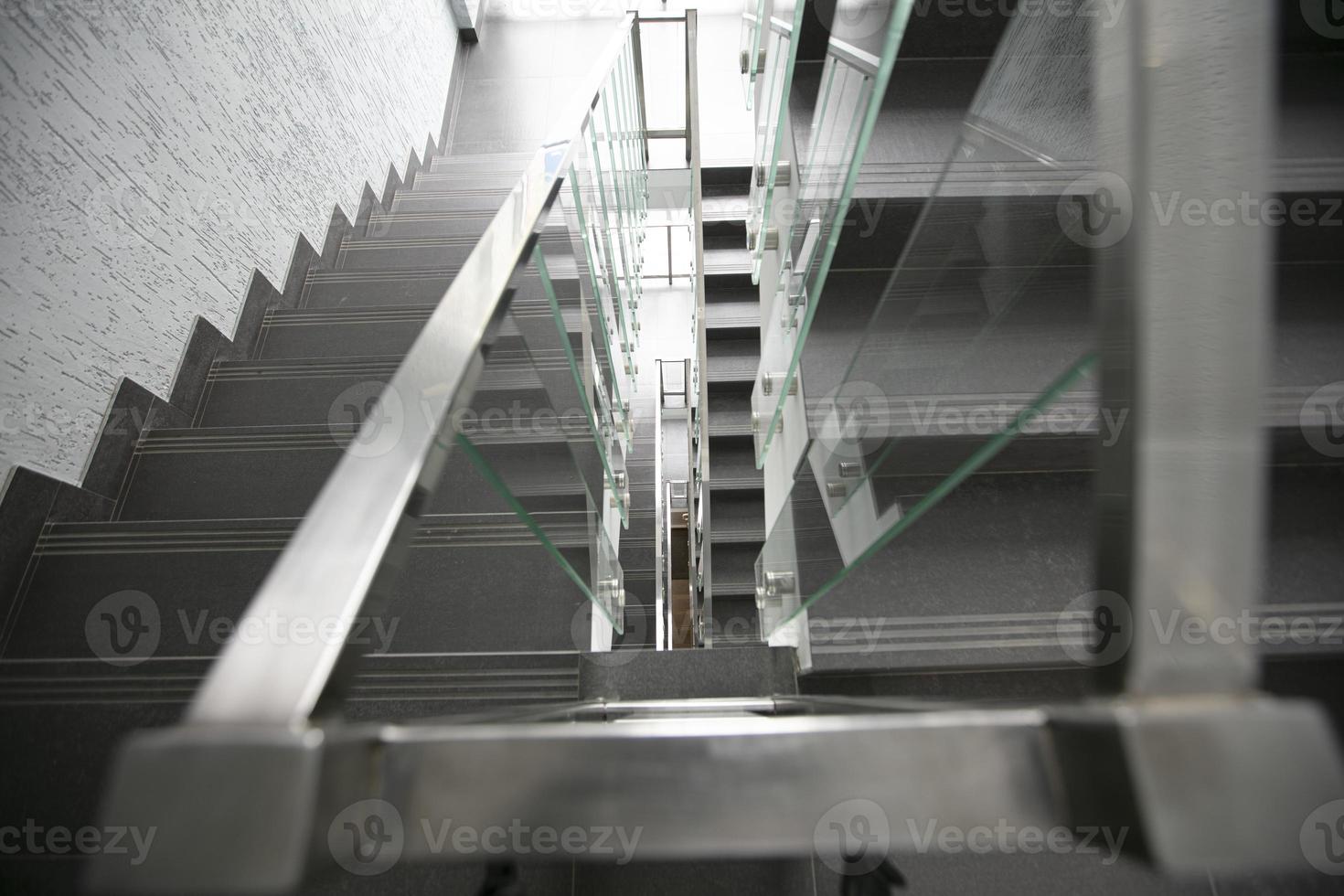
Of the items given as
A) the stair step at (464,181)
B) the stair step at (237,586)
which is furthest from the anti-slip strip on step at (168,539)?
the stair step at (464,181)

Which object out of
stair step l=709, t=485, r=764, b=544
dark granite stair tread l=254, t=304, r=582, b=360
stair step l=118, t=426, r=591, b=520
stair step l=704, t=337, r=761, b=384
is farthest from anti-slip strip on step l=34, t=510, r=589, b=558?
stair step l=709, t=485, r=764, b=544

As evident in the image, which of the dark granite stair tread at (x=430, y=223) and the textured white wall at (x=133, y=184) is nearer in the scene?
the textured white wall at (x=133, y=184)

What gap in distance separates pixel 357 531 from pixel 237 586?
50.0 inches

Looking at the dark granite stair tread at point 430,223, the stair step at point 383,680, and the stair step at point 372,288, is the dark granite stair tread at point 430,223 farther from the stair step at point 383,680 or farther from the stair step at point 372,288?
the stair step at point 383,680

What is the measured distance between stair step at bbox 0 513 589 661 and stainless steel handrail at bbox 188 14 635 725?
1.72 feet

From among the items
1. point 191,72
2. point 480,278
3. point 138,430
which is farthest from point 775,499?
point 191,72

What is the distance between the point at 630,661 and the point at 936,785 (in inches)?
51.6

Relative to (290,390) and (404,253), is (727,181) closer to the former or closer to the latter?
(404,253)

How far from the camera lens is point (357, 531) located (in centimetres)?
36

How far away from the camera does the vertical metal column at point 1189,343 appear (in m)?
0.28

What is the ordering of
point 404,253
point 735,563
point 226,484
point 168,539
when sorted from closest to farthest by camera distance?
point 168,539, point 226,484, point 404,253, point 735,563

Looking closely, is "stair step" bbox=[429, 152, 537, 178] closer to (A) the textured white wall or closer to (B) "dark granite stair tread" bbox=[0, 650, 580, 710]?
(A) the textured white wall

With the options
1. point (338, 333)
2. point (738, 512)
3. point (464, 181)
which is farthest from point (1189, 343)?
point (464, 181)

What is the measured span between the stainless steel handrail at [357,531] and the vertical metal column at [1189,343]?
38 cm
